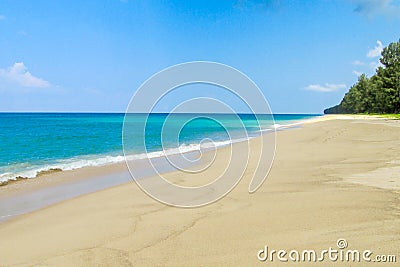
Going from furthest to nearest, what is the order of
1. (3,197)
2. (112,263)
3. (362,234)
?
(3,197) < (362,234) < (112,263)

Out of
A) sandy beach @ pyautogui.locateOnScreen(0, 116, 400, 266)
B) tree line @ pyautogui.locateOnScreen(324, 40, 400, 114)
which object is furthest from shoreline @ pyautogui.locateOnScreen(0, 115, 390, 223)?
tree line @ pyautogui.locateOnScreen(324, 40, 400, 114)

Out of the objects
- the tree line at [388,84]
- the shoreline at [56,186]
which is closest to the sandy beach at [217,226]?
the shoreline at [56,186]

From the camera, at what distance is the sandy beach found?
4586 millimetres

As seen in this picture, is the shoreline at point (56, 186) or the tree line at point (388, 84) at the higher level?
the tree line at point (388, 84)

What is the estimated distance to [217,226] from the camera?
18.6ft

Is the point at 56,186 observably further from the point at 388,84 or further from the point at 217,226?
the point at 388,84

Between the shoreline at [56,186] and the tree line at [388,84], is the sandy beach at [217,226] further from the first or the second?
the tree line at [388,84]

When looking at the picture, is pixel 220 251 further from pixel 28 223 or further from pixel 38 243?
pixel 28 223

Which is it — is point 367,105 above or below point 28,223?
above

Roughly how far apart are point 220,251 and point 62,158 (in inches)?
675

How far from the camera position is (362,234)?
4832mm

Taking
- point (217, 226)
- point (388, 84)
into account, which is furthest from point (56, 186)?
point (388, 84)

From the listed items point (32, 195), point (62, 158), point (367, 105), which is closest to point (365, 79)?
point (367, 105)

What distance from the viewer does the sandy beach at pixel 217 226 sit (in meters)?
4.59
